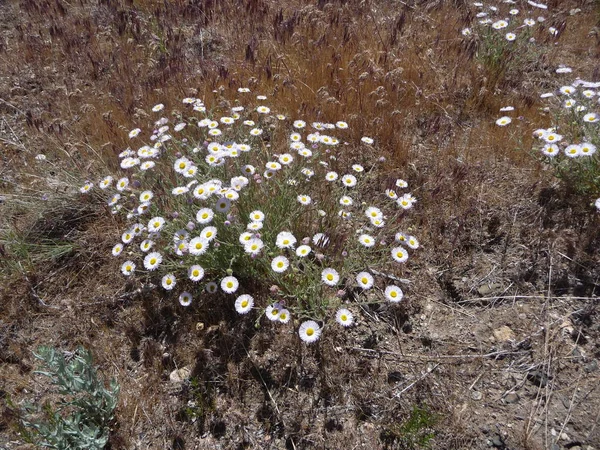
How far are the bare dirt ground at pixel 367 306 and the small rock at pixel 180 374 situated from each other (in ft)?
0.04

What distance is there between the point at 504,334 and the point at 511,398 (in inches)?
14.2

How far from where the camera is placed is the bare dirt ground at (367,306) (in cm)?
205

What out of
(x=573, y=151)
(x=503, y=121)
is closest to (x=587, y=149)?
(x=573, y=151)

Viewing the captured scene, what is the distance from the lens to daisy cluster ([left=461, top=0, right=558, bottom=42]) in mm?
3932

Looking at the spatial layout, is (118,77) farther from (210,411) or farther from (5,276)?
(210,411)

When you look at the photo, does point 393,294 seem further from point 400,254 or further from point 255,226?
point 255,226

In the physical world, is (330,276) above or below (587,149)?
below

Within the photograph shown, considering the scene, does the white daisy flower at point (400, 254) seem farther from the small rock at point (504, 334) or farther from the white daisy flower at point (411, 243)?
the small rock at point (504, 334)

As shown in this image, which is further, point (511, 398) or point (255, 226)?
point (255, 226)

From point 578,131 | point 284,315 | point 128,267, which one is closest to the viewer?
point 284,315

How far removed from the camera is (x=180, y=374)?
228 cm

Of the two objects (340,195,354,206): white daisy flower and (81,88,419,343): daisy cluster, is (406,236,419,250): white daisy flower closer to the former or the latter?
(81,88,419,343): daisy cluster

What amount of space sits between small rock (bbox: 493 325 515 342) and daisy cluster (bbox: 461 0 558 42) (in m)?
2.91

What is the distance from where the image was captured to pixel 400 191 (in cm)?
297
